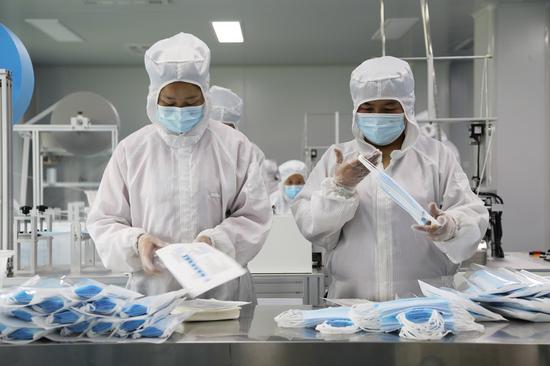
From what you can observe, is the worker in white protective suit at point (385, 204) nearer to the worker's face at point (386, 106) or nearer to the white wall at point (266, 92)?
the worker's face at point (386, 106)

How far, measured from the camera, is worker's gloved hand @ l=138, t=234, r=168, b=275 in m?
1.16

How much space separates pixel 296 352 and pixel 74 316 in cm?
36

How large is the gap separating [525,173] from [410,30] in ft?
5.97

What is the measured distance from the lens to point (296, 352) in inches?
35.4

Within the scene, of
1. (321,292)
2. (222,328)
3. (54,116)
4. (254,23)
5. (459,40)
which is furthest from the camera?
(459,40)

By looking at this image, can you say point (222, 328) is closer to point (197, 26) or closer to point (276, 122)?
point (197, 26)

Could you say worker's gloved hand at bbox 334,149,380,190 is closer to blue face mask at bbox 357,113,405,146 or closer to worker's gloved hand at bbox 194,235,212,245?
blue face mask at bbox 357,113,405,146

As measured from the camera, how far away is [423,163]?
59.6 inches

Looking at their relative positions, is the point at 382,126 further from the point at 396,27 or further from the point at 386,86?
the point at 396,27

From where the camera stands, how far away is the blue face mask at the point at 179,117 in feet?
4.53

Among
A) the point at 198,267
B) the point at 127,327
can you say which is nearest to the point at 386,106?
the point at 198,267

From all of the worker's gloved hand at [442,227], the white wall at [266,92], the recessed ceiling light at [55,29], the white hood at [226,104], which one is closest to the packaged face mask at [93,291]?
the worker's gloved hand at [442,227]

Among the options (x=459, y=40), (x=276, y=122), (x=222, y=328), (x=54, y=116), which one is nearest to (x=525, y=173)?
(x=459, y=40)

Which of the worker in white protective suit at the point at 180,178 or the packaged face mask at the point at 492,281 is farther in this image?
the worker in white protective suit at the point at 180,178
